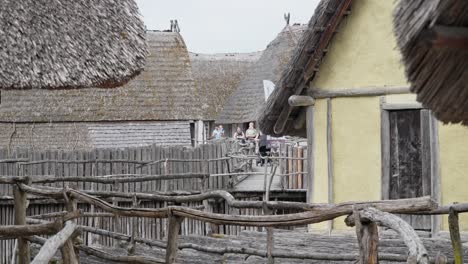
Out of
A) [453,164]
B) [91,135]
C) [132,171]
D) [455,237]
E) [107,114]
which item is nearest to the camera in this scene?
[455,237]

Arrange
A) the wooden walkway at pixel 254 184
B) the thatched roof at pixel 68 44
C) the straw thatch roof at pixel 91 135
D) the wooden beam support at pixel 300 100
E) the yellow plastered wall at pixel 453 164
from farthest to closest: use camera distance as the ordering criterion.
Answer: the straw thatch roof at pixel 91 135 < the wooden walkway at pixel 254 184 < the wooden beam support at pixel 300 100 < the yellow plastered wall at pixel 453 164 < the thatched roof at pixel 68 44

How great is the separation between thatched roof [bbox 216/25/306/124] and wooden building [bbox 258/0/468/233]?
21.3 metres

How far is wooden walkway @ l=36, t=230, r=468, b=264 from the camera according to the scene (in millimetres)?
7742


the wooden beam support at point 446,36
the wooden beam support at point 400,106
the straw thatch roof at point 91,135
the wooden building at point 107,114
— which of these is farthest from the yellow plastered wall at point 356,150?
the straw thatch roof at point 91,135

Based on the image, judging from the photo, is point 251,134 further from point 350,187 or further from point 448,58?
point 448,58

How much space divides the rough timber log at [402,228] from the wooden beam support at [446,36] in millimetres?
841

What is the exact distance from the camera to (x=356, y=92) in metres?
10.3

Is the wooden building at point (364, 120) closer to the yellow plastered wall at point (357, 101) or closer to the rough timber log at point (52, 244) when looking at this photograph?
the yellow plastered wall at point (357, 101)

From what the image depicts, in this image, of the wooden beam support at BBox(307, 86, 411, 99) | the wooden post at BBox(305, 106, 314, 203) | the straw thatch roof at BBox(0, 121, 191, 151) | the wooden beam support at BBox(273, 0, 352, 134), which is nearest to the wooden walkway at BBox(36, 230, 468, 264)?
the wooden post at BBox(305, 106, 314, 203)

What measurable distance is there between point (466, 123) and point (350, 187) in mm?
5603

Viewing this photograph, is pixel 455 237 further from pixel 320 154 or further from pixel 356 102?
pixel 320 154

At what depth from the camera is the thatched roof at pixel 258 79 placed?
32.4m

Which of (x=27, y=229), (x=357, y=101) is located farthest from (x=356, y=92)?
(x=27, y=229)

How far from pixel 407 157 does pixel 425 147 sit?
0.28 meters
